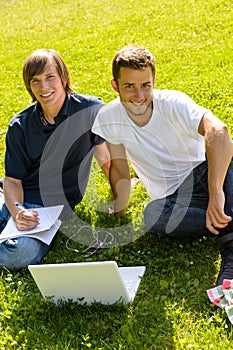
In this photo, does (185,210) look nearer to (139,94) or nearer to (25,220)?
(139,94)

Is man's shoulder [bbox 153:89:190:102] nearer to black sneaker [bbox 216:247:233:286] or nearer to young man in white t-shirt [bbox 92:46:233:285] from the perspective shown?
young man in white t-shirt [bbox 92:46:233:285]

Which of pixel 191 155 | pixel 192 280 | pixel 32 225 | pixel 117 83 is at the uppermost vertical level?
pixel 117 83

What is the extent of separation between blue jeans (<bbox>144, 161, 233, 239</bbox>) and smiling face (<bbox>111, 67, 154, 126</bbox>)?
49 centimetres

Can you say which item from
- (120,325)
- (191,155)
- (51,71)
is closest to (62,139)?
(51,71)

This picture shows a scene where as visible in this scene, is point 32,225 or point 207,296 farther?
point 32,225

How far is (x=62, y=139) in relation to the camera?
13.5ft

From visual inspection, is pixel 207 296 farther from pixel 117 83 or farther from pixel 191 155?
pixel 117 83

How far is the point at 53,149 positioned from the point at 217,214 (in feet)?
4.56

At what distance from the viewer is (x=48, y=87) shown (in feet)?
12.9

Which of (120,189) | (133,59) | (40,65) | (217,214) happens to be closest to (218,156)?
(217,214)

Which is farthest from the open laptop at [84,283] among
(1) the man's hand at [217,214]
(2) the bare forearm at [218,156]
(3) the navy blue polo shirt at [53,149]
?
(3) the navy blue polo shirt at [53,149]

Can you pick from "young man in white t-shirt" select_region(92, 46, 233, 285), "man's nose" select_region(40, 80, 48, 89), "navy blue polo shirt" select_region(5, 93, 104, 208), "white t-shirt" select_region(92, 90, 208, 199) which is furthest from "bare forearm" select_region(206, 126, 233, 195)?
"man's nose" select_region(40, 80, 48, 89)

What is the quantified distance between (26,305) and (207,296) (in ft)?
3.47

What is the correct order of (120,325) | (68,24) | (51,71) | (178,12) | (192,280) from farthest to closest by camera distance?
1. (68,24)
2. (178,12)
3. (51,71)
4. (192,280)
5. (120,325)
